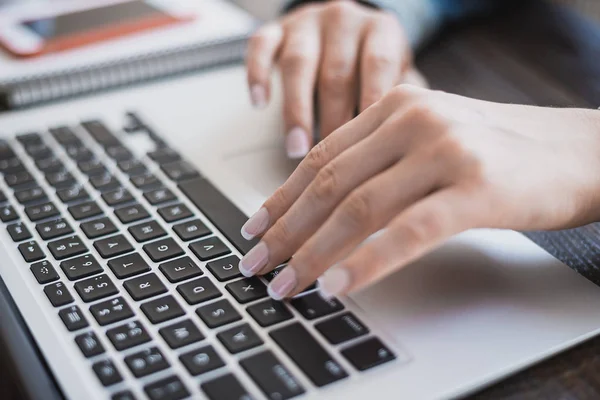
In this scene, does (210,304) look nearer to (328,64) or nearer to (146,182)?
(146,182)

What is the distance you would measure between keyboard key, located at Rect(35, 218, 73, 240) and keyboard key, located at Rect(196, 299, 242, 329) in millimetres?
130

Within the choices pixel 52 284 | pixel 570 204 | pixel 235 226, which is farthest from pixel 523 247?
pixel 52 284

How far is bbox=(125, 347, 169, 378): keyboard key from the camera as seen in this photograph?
35 cm

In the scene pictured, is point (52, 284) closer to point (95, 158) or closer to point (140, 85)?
point (95, 158)

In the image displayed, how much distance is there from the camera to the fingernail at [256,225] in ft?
1.53

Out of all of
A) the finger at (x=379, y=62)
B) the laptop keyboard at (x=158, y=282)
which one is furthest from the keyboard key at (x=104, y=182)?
the finger at (x=379, y=62)

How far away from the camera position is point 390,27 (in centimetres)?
70

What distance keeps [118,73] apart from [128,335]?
0.39 metres

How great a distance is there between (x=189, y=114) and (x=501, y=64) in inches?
12.6

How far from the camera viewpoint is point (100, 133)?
61cm

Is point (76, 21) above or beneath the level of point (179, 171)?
above

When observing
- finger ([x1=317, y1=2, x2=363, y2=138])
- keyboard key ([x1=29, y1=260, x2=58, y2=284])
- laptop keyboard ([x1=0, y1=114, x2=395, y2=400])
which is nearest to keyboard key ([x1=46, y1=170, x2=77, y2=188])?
laptop keyboard ([x1=0, y1=114, x2=395, y2=400])

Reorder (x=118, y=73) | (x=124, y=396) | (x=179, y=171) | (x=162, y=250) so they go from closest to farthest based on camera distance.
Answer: (x=124, y=396)
(x=162, y=250)
(x=179, y=171)
(x=118, y=73)

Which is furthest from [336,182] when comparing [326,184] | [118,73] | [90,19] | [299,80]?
[90,19]
